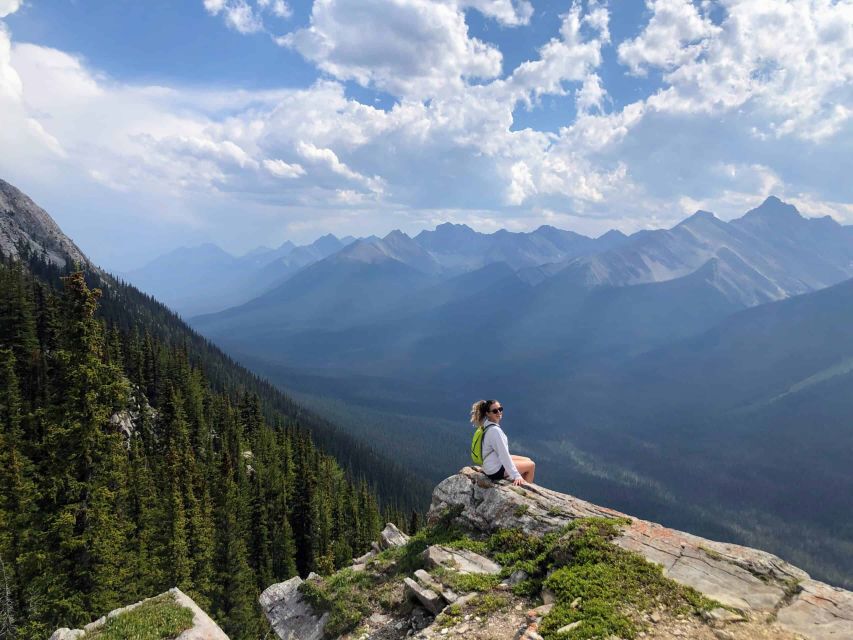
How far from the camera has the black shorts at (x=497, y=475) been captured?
18.0 metres

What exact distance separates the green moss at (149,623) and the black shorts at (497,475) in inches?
449

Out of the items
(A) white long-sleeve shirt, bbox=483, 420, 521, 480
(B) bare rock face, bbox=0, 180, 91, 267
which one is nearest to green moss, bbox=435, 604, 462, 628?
(A) white long-sleeve shirt, bbox=483, 420, 521, 480

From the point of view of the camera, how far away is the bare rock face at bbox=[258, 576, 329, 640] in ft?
50.9

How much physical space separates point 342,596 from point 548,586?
8099mm

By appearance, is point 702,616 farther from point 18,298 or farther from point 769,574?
point 18,298

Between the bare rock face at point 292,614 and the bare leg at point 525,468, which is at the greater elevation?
the bare leg at point 525,468

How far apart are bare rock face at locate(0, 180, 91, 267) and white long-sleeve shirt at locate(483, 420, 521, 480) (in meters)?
208

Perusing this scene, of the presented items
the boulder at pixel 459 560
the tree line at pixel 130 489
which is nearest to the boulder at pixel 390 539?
the boulder at pixel 459 560

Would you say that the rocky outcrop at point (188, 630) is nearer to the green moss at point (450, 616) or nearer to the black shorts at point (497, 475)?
the green moss at point (450, 616)

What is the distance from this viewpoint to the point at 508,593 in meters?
13.0

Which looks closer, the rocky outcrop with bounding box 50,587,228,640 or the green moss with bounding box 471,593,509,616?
the green moss with bounding box 471,593,509,616

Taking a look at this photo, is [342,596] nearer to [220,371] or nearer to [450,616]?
[450,616]

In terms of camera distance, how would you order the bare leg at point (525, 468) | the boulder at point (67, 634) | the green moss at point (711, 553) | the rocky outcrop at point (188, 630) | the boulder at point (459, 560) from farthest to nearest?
the bare leg at point (525, 468), the boulder at point (459, 560), the green moss at point (711, 553), the rocky outcrop at point (188, 630), the boulder at point (67, 634)

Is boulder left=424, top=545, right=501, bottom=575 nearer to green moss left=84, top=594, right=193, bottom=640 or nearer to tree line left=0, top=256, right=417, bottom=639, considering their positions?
green moss left=84, top=594, right=193, bottom=640
